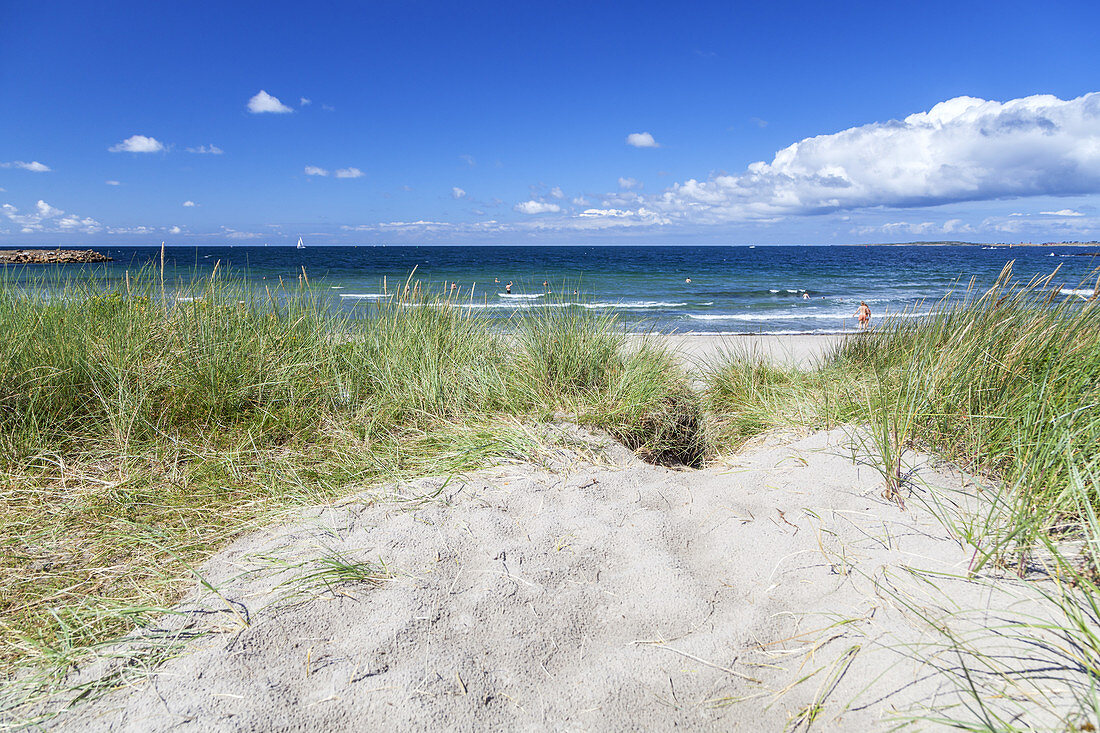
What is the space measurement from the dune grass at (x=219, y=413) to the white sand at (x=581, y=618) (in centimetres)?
36

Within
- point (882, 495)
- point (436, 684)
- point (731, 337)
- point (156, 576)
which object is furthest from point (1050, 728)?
point (731, 337)

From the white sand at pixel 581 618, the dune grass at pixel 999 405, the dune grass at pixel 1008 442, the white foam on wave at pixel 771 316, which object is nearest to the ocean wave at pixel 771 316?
the white foam on wave at pixel 771 316

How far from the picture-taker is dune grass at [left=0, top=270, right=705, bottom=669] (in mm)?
2004

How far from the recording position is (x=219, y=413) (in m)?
3.17

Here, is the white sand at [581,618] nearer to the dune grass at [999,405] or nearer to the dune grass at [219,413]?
the dune grass at [999,405]

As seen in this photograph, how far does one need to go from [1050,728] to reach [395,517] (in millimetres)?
2027

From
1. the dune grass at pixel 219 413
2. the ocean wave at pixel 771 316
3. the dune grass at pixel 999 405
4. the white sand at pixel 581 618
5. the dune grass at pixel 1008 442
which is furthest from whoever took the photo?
the ocean wave at pixel 771 316

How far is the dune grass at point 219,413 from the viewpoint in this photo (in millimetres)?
2004

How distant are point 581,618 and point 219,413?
258 centimetres

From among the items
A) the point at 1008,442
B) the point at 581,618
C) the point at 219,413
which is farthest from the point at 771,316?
the point at 581,618

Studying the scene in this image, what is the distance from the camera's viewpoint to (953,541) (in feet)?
6.11

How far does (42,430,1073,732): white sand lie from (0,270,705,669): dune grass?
0.36 meters

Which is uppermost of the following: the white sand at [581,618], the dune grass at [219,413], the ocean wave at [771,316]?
the ocean wave at [771,316]

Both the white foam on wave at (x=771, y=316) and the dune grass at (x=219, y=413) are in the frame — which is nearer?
the dune grass at (x=219, y=413)
